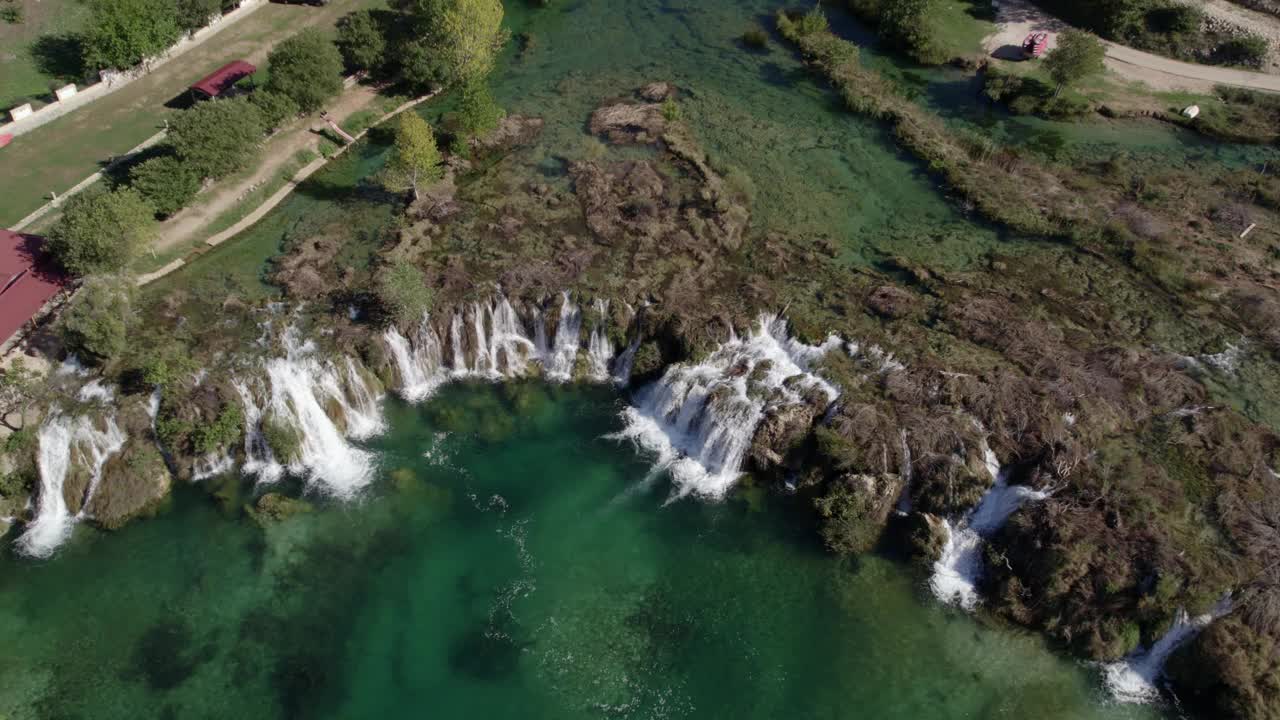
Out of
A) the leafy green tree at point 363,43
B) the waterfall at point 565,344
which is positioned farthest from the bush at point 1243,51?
the leafy green tree at point 363,43

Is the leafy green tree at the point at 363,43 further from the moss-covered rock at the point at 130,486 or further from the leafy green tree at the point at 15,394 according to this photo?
the moss-covered rock at the point at 130,486

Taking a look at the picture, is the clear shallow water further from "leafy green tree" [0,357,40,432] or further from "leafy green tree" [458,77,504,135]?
"leafy green tree" [458,77,504,135]

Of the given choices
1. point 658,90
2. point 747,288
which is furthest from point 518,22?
point 747,288

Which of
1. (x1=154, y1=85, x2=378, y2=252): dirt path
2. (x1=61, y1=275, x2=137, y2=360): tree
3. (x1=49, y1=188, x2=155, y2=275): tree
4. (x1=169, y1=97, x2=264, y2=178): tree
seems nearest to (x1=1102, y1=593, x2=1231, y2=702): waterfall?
(x1=61, y1=275, x2=137, y2=360): tree

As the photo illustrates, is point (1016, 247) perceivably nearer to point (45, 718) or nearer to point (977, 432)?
point (977, 432)

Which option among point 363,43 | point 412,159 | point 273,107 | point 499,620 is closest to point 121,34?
point 273,107

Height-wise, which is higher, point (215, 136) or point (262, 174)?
point (215, 136)

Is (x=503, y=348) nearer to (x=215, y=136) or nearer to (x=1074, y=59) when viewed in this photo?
(x=215, y=136)
